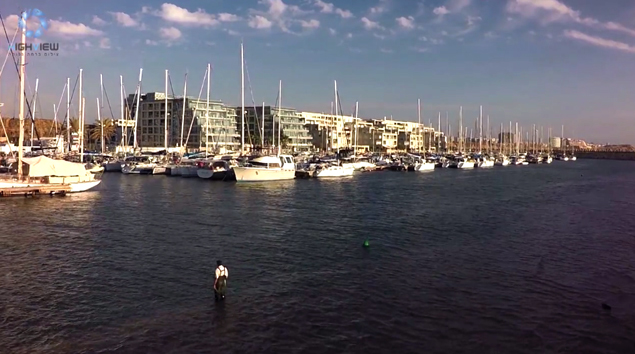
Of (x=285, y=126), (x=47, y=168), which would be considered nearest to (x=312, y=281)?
(x=47, y=168)

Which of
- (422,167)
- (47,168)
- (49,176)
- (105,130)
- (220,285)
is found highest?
(105,130)

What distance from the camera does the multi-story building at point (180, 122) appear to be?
156000 millimetres

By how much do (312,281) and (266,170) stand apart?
162ft

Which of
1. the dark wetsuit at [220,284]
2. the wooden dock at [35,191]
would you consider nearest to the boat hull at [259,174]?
the wooden dock at [35,191]

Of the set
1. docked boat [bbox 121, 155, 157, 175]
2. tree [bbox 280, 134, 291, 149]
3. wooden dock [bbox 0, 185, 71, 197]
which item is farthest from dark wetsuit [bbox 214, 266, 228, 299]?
tree [bbox 280, 134, 291, 149]

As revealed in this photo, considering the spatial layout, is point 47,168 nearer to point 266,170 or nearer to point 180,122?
point 266,170

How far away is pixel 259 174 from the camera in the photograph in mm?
69875

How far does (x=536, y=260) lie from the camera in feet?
86.9

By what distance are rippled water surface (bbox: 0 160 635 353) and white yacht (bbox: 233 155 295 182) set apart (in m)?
25.5

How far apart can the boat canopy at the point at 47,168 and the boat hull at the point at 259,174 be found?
69.9ft

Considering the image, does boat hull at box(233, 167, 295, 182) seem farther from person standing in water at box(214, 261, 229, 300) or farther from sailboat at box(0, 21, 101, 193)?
person standing in water at box(214, 261, 229, 300)

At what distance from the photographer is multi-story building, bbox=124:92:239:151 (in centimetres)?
15600

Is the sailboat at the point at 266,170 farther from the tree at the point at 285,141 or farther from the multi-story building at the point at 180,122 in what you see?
the tree at the point at 285,141

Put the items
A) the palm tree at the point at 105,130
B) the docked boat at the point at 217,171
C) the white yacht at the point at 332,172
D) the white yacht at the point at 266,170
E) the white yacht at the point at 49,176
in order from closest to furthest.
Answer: the white yacht at the point at 49,176
the white yacht at the point at 266,170
the docked boat at the point at 217,171
the white yacht at the point at 332,172
the palm tree at the point at 105,130
